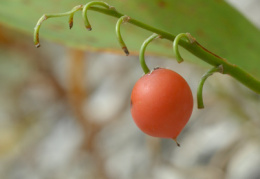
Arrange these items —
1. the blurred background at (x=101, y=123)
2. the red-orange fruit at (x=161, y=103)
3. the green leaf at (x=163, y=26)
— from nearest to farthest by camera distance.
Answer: the red-orange fruit at (x=161, y=103)
the green leaf at (x=163, y=26)
the blurred background at (x=101, y=123)

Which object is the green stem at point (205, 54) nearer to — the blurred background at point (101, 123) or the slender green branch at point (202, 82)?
the slender green branch at point (202, 82)

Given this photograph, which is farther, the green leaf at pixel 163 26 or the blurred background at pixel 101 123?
the blurred background at pixel 101 123

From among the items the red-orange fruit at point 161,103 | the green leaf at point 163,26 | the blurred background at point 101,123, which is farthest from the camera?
the blurred background at point 101,123

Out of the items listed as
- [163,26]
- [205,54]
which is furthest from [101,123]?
[205,54]

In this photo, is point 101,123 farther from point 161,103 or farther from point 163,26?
point 161,103

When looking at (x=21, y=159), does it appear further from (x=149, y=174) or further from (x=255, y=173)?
(x=255, y=173)

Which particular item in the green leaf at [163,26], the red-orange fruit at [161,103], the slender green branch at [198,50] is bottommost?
the green leaf at [163,26]

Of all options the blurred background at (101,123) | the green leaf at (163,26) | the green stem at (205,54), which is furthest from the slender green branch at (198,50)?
the blurred background at (101,123)
